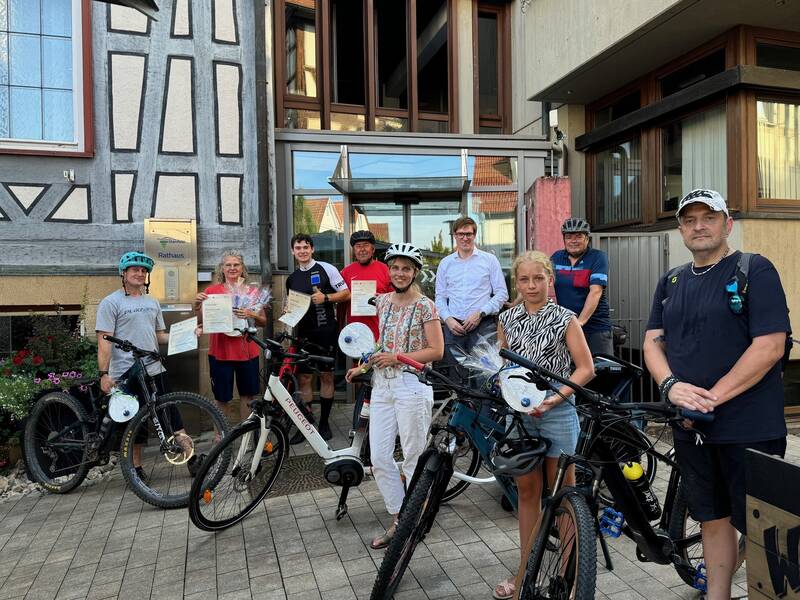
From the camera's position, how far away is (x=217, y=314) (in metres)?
4.77

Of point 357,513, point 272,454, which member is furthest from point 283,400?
point 357,513

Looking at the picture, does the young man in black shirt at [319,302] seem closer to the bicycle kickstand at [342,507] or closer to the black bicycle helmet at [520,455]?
the bicycle kickstand at [342,507]

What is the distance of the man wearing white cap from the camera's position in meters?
2.20

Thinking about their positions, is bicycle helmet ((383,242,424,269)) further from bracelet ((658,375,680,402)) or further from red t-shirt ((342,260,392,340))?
red t-shirt ((342,260,392,340))

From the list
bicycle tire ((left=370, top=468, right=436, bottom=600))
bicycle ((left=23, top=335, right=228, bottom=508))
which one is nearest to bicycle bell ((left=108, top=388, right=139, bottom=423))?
bicycle ((left=23, top=335, right=228, bottom=508))

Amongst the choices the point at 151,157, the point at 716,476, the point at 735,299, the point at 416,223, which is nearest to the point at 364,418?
the point at 716,476

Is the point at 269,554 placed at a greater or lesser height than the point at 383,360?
lesser

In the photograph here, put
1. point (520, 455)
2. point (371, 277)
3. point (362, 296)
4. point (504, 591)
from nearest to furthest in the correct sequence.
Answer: point (520, 455)
point (504, 591)
point (362, 296)
point (371, 277)

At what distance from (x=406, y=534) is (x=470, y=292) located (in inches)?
114

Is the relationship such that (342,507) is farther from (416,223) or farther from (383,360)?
(416,223)

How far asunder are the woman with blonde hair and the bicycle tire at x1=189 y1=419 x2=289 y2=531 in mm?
1796

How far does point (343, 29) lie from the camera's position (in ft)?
28.7

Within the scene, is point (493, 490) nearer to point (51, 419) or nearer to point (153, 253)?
point (51, 419)

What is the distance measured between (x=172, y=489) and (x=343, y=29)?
7355mm
